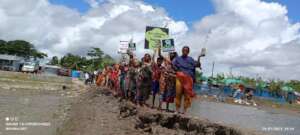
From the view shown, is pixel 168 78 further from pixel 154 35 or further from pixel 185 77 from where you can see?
pixel 154 35

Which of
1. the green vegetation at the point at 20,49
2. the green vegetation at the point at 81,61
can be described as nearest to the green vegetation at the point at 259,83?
the green vegetation at the point at 81,61

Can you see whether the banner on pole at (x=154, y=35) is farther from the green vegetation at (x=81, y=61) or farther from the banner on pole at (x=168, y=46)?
the green vegetation at (x=81, y=61)

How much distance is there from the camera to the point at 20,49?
385 ft

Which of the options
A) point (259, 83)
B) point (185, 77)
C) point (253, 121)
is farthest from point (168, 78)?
point (259, 83)

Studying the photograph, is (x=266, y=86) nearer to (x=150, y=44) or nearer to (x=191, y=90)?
(x=150, y=44)

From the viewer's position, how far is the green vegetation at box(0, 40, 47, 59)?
11694 cm

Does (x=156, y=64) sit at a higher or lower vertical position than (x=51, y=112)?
higher

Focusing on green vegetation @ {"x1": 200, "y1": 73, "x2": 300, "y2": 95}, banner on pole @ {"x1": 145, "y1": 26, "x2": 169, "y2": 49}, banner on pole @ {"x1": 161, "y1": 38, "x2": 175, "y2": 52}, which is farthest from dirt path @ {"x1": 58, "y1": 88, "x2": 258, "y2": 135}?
green vegetation @ {"x1": 200, "y1": 73, "x2": 300, "y2": 95}

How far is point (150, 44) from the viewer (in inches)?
596

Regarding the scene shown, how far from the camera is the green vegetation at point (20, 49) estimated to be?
11694 cm

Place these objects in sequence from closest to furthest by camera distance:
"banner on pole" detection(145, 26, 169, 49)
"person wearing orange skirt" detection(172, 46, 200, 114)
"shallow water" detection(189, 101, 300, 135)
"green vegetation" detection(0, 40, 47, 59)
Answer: "person wearing orange skirt" detection(172, 46, 200, 114), "shallow water" detection(189, 101, 300, 135), "banner on pole" detection(145, 26, 169, 49), "green vegetation" detection(0, 40, 47, 59)

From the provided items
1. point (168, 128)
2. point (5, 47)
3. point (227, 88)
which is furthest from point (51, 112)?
point (5, 47)

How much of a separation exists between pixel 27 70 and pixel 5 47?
54.2 m

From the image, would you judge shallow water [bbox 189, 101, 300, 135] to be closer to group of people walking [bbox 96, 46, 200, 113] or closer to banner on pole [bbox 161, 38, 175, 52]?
group of people walking [bbox 96, 46, 200, 113]
